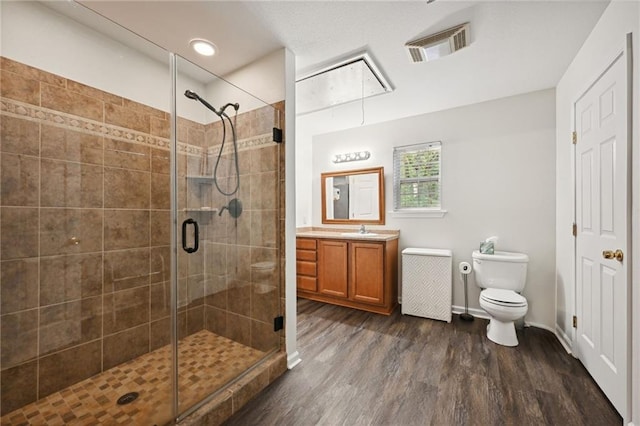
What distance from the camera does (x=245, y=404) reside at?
152 cm

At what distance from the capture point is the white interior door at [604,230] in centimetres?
138

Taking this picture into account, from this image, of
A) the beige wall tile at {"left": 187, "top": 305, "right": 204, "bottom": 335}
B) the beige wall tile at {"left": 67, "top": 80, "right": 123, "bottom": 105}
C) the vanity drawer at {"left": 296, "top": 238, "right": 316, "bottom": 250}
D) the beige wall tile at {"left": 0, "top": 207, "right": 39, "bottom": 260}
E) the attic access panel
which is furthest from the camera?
the vanity drawer at {"left": 296, "top": 238, "right": 316, "bottom": 250}

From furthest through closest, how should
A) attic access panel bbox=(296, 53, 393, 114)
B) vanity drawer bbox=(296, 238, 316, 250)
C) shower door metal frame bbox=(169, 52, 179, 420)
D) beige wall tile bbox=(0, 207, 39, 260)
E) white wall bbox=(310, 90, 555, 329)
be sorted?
vanity drawer bbox=(296, 238, 316, 250), white wall bbox=(310, 90, 555, 329), attic access panel bbox=(296, 53, 393, 114), shower door metal frame bbox=(169, 52, 179, 420), beige wall tile bbox=(0, 207, 39, 260)

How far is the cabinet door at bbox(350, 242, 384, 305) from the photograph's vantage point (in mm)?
2825

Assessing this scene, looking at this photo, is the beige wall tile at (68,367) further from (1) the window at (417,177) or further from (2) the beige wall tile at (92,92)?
(1) the window at (417,177)

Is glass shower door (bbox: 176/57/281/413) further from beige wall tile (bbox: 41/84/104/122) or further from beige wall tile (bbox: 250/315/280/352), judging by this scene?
beige wall tile (bbox: 41/84/104/122)

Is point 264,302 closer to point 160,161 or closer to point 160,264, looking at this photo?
point 160,264

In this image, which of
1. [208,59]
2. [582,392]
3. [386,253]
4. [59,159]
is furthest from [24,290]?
[582,392]

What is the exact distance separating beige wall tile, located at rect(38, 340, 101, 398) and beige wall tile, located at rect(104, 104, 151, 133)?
1573mm

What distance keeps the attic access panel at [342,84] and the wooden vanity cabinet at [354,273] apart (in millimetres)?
1609

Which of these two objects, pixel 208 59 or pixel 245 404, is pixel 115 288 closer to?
pixel 245 404

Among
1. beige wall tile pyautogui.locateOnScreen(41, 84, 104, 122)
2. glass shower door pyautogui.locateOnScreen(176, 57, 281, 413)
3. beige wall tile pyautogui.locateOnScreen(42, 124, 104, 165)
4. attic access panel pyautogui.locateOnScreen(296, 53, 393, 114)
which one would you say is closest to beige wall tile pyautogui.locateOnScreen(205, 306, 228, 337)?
glass shower door pyautogui.locateOnScreen(176, 57, 281, 413)

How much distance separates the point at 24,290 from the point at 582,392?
3434mm

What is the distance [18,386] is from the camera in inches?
55.9
